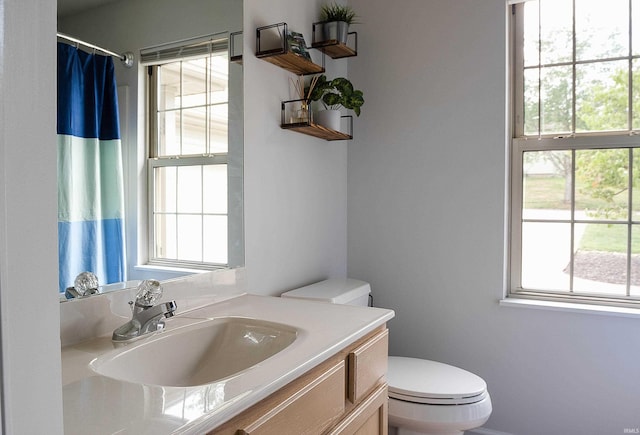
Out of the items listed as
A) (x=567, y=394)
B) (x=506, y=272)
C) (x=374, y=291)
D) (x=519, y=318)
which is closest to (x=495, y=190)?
(x=506, y=272)

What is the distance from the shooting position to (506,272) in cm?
216

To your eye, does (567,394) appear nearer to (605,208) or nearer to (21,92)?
(605,208)

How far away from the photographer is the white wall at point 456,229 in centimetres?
197

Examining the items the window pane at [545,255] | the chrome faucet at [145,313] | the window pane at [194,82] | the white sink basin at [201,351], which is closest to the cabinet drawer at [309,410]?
the white sink basin at [201,351]

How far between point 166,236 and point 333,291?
2.74 feet

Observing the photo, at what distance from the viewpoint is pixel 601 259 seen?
2016mm

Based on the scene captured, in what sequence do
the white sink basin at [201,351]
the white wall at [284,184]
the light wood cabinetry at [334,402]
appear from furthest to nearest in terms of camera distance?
the white wall at [284,184], the white sink basin at [201,351], the light wood cabinetry at [334,402]

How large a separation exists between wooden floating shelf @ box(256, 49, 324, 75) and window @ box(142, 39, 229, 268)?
0.21 m

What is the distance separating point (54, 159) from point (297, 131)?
5.22ft

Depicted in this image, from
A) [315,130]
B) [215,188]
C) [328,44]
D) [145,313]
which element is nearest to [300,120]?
[315,130]

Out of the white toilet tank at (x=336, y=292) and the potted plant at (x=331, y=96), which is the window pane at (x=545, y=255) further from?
the potted plant at (x=331, y=96)

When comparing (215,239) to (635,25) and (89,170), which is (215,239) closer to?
(89,170)

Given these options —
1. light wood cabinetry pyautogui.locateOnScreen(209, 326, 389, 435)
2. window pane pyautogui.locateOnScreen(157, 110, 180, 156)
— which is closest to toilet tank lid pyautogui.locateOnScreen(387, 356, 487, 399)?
light wood cabinetry pyautogui.locateOnScreen(209, 326, 389, 435)

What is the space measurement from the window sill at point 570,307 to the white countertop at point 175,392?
1.11 metres
